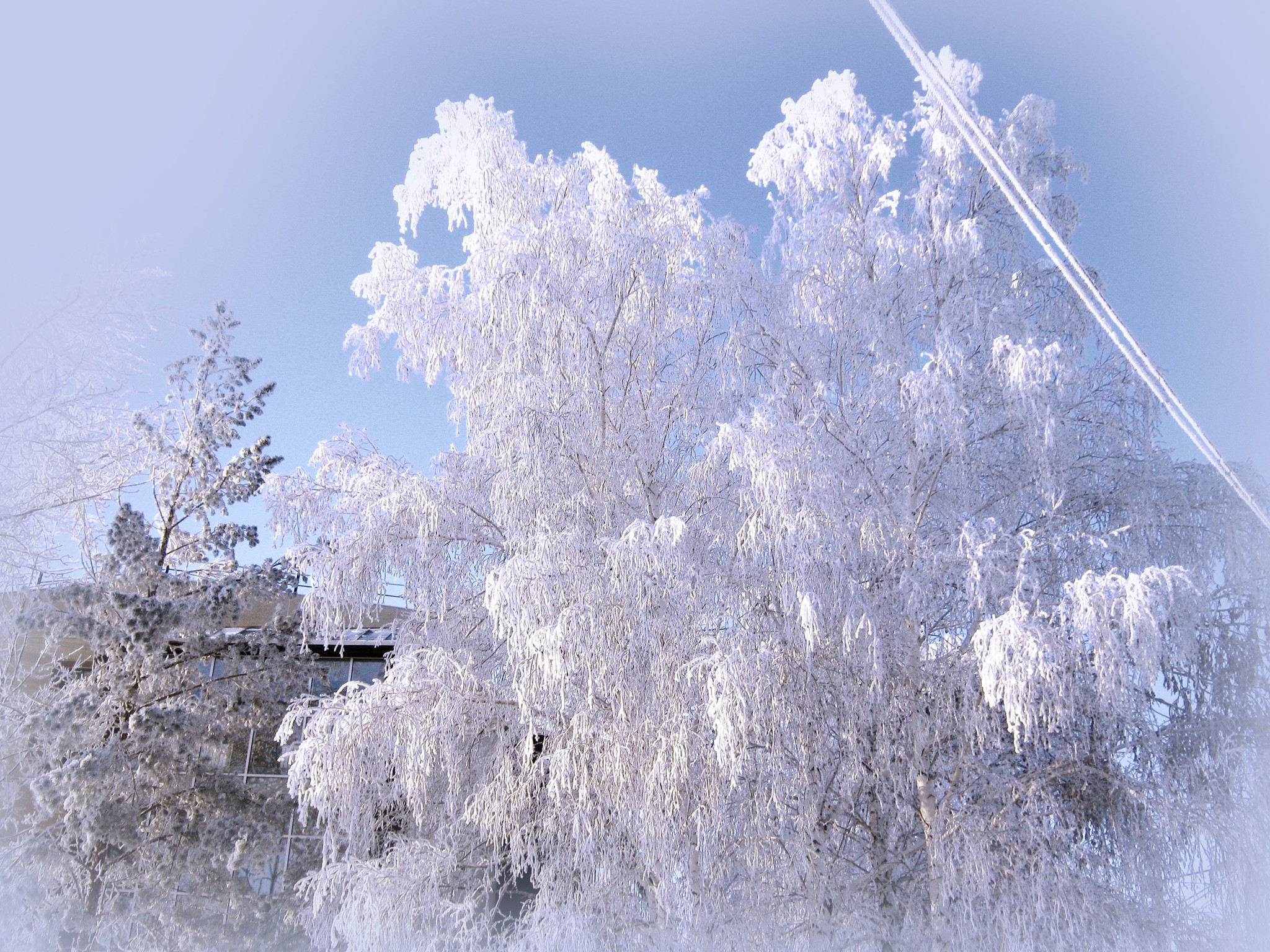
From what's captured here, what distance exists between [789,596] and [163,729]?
598 cm

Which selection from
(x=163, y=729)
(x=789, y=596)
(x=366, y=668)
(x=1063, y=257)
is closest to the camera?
(x=789, y=596)

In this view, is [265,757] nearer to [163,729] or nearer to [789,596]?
[163,729]

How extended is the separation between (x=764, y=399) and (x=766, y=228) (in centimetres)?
223

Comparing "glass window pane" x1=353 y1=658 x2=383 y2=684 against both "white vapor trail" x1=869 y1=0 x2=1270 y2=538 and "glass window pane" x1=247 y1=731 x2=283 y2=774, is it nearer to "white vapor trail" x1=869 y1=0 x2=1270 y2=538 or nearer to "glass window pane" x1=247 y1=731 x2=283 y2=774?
"glass window pane" x1=247 y1=731 x2=283 y2=774

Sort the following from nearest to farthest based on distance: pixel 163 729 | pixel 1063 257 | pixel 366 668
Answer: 1. pixel 1063 257
2. pixel 163 729
3. pixel 366 668

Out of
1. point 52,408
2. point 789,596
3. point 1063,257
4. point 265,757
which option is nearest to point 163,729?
point 265,757

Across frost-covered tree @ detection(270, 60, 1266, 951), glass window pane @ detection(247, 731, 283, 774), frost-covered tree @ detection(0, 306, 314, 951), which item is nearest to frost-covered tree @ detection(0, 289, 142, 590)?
frost-covered tree @ detection(0, 306, 314, 951)

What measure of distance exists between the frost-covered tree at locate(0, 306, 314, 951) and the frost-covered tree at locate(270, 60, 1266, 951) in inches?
101

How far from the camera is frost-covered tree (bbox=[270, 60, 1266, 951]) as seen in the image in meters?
5.72

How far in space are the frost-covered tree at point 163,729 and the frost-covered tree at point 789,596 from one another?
2.57 metres

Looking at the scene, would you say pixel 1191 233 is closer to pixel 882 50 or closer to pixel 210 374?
pixel 882 50

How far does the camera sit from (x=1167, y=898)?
225 inches

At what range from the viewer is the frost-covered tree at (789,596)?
225 inches

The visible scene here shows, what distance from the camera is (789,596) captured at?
586 cm
